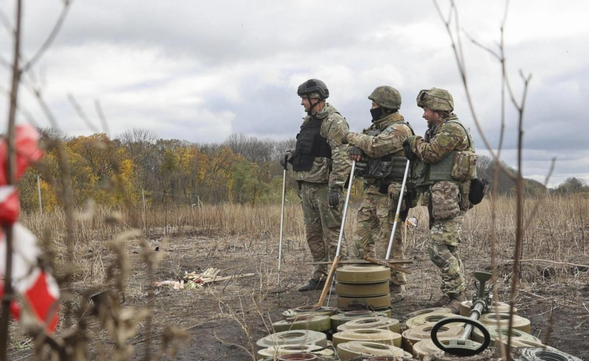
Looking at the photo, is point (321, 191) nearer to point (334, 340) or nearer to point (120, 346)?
point (334, 340)

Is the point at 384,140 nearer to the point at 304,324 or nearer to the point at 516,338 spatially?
the point at 304,324

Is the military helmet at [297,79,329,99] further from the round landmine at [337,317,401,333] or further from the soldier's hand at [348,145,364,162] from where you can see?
the round landmine at [337,317,401,333]

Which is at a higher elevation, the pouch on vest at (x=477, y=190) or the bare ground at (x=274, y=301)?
the pouch on vest at (x=477, y=190)

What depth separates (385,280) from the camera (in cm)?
549

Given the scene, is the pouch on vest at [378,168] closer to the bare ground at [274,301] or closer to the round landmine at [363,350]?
the bare ground at [274,301]

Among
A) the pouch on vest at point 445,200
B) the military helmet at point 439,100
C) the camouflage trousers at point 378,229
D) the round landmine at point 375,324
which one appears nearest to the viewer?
the round landmine at point 375,324

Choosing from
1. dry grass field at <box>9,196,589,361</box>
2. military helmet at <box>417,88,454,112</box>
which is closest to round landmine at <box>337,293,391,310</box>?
dry grass field at <box>9,196,589,361</box>

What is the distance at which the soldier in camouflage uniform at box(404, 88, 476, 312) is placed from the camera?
5730 millimetres

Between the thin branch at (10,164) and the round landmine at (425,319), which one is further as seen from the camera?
the round landmine at (425,319)

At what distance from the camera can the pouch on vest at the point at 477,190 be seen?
19.2 feet

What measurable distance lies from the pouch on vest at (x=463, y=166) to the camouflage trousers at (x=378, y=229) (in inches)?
43.4

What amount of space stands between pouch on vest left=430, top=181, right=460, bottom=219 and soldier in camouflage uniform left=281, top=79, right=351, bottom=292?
4.97 ft

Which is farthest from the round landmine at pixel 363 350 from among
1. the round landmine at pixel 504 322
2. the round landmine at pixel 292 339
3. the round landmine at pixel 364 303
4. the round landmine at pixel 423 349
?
the round landmine at pixel 364 303

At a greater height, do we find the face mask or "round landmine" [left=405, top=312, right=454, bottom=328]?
the face mask
